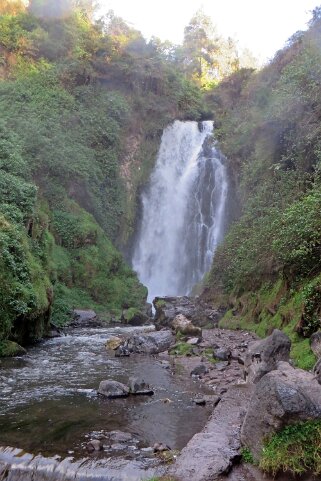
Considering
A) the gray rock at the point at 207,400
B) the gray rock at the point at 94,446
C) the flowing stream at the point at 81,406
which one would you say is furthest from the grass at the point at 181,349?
the gray rock at the point at 94,446

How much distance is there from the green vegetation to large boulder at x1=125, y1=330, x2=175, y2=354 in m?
8.67

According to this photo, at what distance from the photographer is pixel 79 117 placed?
3278 cm

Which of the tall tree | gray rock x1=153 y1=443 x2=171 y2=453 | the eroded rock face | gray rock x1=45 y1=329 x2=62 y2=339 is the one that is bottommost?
gray rock x1=45 y1=329 x2=62 y2=339

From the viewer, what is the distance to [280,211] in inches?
699

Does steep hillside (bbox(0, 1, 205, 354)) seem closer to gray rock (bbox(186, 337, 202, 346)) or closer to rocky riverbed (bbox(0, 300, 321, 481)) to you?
gray rock (bbox(186, 337, 202, 346))

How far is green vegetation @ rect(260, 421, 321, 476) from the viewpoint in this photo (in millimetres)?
4922

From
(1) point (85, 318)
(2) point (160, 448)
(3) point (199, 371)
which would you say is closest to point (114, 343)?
(3) point (199, 371)

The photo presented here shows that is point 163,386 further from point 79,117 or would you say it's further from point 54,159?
point 79,117

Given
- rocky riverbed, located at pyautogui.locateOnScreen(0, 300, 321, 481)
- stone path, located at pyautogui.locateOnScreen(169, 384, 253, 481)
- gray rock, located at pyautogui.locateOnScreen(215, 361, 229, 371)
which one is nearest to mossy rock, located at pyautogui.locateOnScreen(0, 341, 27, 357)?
rocky riverbed, located at pyautogui.locateOnScreen(0, 300, 321, 481)

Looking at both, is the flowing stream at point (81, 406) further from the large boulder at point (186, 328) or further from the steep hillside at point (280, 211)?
the large boulder at point (186, 328)

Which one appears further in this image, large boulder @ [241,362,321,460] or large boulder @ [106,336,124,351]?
large boulder @ [106,336,124,351]

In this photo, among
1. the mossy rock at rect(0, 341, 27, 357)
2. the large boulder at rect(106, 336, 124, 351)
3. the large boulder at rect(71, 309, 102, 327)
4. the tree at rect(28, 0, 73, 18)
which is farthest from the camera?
the tree at rect(28, 0, 73, 18)

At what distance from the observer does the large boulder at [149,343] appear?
13703mm

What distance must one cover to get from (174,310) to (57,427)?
14.3m
